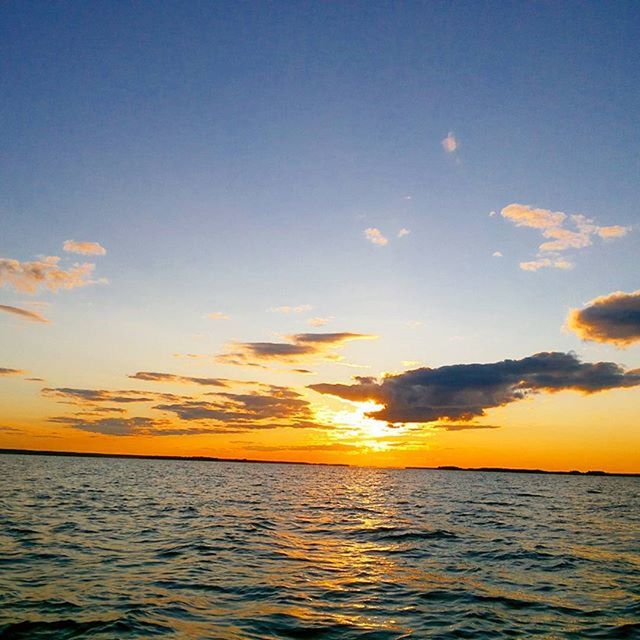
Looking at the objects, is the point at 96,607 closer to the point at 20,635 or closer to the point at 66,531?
the point at 20,635

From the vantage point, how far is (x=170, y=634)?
13.4 meters

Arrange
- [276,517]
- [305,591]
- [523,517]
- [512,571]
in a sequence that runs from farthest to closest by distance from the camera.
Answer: [523,517] < [276,517] < [512,571] < [305,591]

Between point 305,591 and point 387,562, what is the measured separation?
753 cm

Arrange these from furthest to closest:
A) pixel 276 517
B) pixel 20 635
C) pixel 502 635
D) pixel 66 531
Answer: pixel 276 517, pixel 66 531, pixel 502 635, pixel 20 635

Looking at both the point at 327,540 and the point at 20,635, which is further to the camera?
the point at 327,540

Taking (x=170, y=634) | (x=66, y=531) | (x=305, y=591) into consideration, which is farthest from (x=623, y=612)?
(x=66, y=531)

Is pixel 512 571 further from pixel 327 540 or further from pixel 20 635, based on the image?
pixel 20 635

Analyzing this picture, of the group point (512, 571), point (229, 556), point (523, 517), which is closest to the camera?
point (512, 571)

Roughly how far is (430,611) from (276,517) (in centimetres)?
2769

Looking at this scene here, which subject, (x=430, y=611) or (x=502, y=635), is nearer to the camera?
(x=502, y=635)

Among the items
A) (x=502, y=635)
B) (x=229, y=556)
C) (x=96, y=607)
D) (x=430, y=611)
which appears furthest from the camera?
(x=229, y=556)

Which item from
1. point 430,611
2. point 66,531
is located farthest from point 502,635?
point 66,531

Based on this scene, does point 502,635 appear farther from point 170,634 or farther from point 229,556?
point 229,556

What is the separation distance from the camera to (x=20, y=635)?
12625 mm
